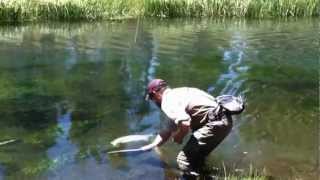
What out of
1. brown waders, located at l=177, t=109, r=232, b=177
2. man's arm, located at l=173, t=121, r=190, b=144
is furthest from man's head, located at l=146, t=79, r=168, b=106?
brown waders, located at l=177, t=109, r=232, b=177

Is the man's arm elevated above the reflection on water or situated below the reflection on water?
Result: above

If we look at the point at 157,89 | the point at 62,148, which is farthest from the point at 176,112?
the point at 62,148

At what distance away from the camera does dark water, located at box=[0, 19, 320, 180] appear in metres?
7.29

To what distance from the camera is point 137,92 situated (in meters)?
11.4

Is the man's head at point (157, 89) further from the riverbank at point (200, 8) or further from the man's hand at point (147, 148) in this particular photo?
the riverbank at point (200, 8)

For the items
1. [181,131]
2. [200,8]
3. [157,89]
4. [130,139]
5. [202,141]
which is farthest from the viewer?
[200,8]

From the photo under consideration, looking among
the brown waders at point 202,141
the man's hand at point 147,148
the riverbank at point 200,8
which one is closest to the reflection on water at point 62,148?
the man's hand at point 147,148

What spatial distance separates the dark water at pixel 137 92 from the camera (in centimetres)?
729

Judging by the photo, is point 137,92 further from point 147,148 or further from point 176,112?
point 176,112

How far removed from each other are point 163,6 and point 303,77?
523 inches

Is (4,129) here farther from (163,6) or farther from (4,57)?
(163,6)

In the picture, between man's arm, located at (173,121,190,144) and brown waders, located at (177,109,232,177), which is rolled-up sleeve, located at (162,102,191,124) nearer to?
man's arm, located at (173,121,190,144)

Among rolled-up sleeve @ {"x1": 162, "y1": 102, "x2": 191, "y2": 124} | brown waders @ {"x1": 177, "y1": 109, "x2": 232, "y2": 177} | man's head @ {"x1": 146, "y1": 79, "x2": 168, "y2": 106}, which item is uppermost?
man's head @ {"x1": 146, "y1": 79, "x2": 168, "y2": 106}

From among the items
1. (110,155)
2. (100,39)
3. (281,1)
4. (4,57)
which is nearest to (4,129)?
(110,155)
